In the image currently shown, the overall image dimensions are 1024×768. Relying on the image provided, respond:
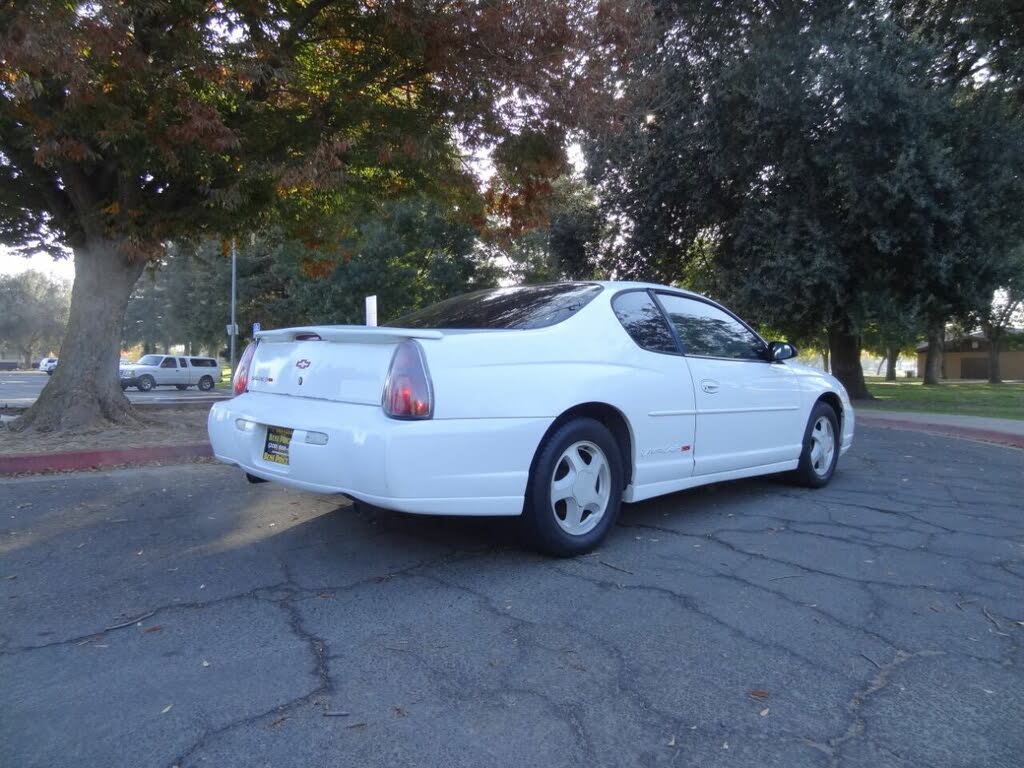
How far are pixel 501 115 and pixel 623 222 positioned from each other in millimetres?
11678

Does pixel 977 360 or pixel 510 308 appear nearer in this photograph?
pixel 510 308

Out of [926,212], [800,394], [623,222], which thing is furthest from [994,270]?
[800,394]

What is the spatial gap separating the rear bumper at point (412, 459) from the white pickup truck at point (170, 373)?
3045cm

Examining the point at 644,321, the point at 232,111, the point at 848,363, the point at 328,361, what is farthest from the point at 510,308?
the point at 848,363

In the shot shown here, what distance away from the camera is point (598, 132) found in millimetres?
10602

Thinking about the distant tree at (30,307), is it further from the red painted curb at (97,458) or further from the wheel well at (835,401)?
the wheel well at (835,401)

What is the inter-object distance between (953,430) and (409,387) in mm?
11109

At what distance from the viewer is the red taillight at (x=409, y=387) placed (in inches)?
138

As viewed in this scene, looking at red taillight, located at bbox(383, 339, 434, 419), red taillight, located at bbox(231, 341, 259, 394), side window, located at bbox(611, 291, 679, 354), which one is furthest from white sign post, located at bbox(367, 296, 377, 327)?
red taillight, located at bbox(383, 339, 434, 419)

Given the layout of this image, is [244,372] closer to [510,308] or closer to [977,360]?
[510,308]

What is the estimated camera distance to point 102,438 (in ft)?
28.0

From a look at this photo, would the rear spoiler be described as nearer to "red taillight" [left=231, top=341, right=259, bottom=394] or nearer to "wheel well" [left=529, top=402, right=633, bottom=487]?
"red taillight" [left=231, top=341, right=259, bottom=394]

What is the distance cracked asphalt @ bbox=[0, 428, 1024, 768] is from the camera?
88.7 inches

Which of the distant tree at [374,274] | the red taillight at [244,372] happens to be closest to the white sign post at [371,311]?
the red taillight at [244,372]
